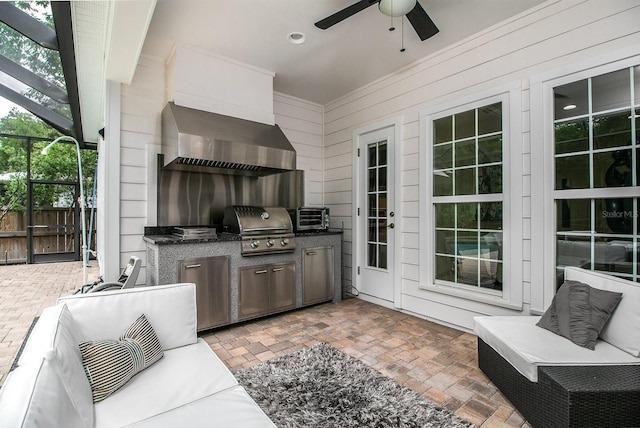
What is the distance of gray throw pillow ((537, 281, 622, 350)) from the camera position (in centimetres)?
191

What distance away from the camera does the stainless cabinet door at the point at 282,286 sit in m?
3.60

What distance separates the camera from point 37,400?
83 cm

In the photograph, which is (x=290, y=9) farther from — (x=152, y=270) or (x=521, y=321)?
(x=521, y=321)

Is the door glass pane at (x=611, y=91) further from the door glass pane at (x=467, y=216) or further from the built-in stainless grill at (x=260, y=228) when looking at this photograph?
the built-in stainless grill at (x=260, y=228)

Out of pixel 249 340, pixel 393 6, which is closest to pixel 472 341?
pixel 249 340

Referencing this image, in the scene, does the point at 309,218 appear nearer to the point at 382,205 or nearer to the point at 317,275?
the point at 317,275

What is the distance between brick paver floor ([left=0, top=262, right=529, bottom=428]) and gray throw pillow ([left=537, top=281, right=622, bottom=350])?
0.59 meters

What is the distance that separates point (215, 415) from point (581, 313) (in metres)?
2.19

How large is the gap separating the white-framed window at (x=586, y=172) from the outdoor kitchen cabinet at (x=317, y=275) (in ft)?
7.34

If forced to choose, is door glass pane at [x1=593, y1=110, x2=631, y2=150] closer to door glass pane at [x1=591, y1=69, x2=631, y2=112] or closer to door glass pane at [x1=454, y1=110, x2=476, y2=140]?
door glass pane at [x1=591, y1=69, x2=631, y2=112]

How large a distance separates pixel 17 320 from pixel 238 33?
157 inches

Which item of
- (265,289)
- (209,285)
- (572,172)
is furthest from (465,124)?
(209,285)

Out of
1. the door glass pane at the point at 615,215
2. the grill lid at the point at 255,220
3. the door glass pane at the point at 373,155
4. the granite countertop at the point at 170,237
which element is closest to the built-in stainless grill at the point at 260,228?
the grill lid at the point at 255,220

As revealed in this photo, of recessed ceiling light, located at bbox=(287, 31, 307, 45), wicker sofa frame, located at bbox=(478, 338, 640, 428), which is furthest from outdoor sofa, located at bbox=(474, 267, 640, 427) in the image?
recessed ceiling light, located at bbox=(287, 31, 307, 45)
